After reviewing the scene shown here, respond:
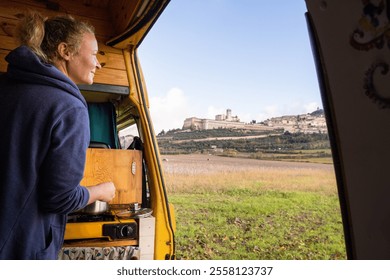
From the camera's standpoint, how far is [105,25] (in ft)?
6.97

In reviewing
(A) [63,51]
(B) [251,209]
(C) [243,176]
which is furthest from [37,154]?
(C) [243,176]

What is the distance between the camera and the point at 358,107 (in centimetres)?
44

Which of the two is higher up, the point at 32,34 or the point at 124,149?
the point at 32,34

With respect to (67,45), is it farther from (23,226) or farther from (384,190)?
(384,190)

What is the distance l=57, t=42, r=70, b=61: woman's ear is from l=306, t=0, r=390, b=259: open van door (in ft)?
2.85

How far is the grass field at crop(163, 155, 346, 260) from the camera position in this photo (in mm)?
8789

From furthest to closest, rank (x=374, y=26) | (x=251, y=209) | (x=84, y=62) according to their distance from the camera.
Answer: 1. (x=251, y=209)
2. (x=84, y=62)
3. (x=374, y=26)

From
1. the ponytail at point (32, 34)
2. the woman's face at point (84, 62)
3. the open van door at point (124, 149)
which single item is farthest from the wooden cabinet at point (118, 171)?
the ponytail at point (32, 34)

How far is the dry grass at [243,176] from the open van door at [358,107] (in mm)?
10945

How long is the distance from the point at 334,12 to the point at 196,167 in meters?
11.4

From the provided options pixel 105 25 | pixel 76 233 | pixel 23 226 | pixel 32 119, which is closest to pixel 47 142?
pixel 32 119

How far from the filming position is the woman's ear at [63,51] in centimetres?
108

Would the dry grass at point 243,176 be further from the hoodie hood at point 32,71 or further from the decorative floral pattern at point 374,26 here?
the decorative floral pattern at point 374,26

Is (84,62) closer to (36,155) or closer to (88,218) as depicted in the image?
(36,155)
